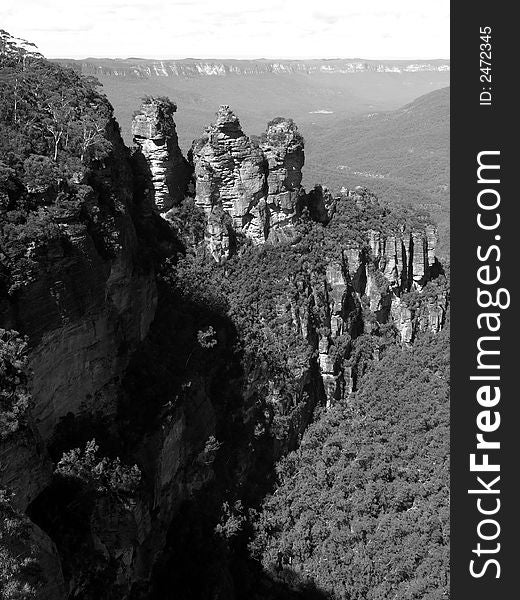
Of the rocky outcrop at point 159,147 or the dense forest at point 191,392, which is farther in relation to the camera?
the rocky outcrop at point 159,147

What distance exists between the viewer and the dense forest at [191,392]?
62.6 ft

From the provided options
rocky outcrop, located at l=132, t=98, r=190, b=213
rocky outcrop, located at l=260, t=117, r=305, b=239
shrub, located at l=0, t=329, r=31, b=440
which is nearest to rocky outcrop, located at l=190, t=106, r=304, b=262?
rocky outcrop, located at l=260, t=117, r=305, b=239

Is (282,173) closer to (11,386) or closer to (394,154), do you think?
(11,386)

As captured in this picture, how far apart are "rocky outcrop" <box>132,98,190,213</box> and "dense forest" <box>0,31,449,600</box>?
745mm

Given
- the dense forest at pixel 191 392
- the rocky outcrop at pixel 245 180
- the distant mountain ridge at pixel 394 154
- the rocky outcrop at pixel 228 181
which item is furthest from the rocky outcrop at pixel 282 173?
the distant mountain ridge at pixel 394 154

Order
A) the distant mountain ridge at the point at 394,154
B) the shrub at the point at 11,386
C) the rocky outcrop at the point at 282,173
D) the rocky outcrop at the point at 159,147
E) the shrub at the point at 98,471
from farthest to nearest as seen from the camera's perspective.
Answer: the distant mountain ridge at the point at 394,154
the rocky outcrop at the point at 282,173
the rocky outcrop at the point at 159,147
the shrub at the point at 98,471
the shrub at the point at 11,386

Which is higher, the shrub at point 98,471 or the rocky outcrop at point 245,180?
the rocky outcrop at point 245,180

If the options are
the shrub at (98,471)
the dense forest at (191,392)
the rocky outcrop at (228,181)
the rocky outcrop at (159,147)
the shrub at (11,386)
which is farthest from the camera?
the rocky outcrop at (228,181)

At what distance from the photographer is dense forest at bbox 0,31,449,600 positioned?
19.1 m

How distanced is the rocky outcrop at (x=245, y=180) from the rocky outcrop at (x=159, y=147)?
135cm

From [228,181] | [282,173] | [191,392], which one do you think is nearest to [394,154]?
[282,173]

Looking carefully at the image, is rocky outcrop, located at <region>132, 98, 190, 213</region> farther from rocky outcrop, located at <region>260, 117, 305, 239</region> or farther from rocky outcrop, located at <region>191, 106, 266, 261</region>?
rocky outcrop, located at <region>260, 117, 305, 239</region>

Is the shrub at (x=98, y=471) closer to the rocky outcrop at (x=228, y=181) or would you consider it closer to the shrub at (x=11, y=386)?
the shrub at (x=11, y=386)

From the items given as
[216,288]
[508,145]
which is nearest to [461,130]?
[508,145]
